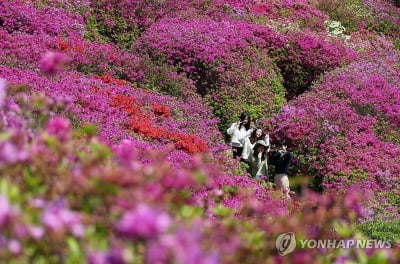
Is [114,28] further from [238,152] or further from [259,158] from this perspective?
[259,158]

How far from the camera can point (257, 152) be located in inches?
479

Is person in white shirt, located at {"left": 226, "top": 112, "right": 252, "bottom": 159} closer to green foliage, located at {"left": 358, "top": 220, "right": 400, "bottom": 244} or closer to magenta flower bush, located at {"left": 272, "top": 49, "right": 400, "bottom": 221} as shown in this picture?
magenta flower bush, located at {"left": 272, "top": 49, "right": 400, "bottom": 221}

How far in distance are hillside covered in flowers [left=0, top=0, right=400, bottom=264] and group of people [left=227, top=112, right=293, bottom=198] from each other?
1.25 ft

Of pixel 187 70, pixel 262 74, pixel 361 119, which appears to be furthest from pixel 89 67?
pixel 361 119

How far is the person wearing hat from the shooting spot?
12.1 metres

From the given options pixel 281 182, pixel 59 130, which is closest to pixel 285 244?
pixel 59 130

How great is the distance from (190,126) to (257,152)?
4.92ft

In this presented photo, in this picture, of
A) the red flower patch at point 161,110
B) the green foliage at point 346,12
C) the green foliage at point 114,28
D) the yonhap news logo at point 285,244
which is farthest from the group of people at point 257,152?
the green foliage at point 346,12

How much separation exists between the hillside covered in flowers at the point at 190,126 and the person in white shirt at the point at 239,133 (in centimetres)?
27

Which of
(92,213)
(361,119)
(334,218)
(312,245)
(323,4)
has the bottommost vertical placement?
(323,4)

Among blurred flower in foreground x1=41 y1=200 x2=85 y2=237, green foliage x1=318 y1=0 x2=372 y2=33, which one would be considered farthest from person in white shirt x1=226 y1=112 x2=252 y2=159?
green foliage x1=318 y1=0 x2=372 y2=33

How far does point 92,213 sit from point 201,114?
1095cm

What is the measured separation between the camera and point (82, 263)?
7.48 ft

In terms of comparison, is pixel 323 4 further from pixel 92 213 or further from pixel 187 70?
pixel 92 213
